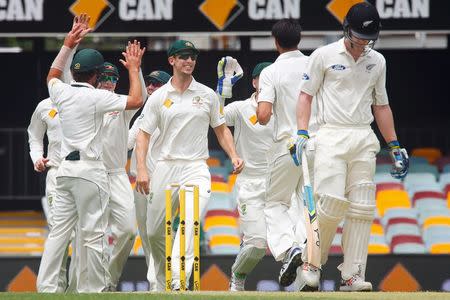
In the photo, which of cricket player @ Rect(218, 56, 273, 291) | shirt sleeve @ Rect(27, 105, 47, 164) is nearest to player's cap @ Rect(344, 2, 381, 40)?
cricket player @ Rect(218, 56, 273, 291)

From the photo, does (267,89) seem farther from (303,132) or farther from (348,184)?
(348,184)

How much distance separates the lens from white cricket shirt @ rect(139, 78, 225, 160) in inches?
492

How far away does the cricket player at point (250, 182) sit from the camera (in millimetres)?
13523

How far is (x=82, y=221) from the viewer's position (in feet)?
38.3

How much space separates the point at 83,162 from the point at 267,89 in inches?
58.1

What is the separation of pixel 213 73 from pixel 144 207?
5.38 meters

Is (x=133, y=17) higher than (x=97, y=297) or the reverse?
higher

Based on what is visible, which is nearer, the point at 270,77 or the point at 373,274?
the point at 270,77

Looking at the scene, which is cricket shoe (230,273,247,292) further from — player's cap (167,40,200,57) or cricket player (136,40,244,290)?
player's cap (167,40,200,57)

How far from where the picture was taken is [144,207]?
13.4 m

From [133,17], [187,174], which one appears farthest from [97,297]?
[133,17]

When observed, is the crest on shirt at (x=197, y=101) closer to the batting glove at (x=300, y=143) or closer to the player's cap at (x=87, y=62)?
the player's cap at (x=87, y=62)

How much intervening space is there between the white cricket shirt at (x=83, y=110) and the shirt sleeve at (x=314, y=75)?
1.41 meters

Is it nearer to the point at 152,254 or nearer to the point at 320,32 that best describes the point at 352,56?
the point at 152,254
